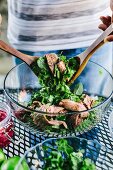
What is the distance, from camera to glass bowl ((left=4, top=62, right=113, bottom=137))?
1095mm

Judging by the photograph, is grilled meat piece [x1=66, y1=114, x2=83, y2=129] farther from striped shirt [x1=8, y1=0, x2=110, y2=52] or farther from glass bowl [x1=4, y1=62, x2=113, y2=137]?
striped shirt [x1=8, y1=0, x2=110, y2=52]

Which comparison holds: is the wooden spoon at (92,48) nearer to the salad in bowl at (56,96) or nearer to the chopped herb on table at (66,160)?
the salad in bowl at (56,96)

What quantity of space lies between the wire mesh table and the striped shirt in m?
0.41

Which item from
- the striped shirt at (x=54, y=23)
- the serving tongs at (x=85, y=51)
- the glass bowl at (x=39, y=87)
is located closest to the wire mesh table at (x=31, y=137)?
the glass bowl at (x=39, y=87)

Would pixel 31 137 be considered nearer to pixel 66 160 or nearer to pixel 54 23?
pixel 66 160

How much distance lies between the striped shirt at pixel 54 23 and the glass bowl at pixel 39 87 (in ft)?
0.64

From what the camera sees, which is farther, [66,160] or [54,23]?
[54,23]

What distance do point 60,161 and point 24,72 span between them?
0.45m

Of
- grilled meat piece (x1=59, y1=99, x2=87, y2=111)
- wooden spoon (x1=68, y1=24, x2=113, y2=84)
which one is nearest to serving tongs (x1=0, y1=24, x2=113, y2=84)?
wooden spoon (x1=68, y1=24, x2=113, y2=84)

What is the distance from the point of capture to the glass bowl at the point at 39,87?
1.09m

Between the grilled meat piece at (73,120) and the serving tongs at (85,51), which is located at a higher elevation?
the serving tongs at (85,51)

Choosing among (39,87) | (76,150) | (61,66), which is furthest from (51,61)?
(76,150)

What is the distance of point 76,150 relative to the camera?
1.00 metres

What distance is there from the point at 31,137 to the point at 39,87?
0.20 m
